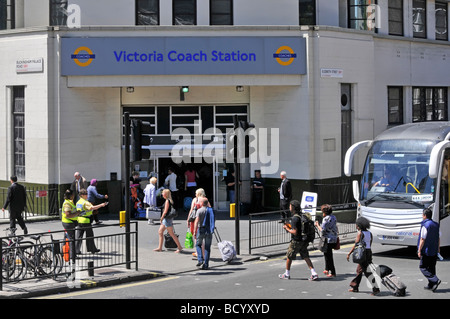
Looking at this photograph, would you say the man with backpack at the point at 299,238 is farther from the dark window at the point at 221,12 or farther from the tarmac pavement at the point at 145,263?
the dark window at the point at 221,12

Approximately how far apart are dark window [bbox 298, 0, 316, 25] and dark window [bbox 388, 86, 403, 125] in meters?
5.00

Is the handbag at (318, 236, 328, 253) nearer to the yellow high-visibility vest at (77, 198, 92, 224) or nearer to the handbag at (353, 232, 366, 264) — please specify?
the handbag at (353, 232, 366, 264)

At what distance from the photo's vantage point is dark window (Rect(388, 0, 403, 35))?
29.4 metres

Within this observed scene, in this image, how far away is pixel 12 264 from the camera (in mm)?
14516

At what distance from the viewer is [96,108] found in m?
25.4

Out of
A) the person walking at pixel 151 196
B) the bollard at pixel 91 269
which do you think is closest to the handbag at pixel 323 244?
the bollard at pixel 91 269

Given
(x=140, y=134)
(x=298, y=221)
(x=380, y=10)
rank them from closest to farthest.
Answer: (x=298, y=221) < (x=140, y=134) < (x=380, y=10)

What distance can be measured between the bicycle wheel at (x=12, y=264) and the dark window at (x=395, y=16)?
766 inches

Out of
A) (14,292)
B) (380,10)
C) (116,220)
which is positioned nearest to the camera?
(14,292)

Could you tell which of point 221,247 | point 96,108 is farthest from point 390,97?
point 221,247

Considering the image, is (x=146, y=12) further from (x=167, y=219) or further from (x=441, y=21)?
(x=441, y=21)

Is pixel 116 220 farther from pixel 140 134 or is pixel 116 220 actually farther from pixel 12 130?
pixel 140 134

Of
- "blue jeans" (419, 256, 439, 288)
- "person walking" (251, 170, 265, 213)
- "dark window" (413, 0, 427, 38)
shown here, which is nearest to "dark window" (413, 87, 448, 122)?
"dark window" (413, 0, 427, 38)

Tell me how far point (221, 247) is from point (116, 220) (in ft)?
24.4
